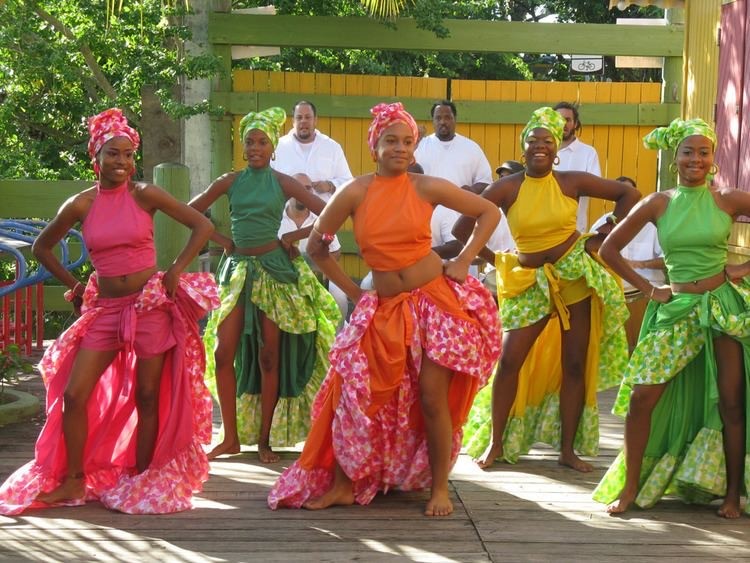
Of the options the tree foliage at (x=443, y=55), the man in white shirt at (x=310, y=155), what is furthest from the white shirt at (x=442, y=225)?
the tree foliage at (x=443, y=55)

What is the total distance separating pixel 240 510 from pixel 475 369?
4.48ft

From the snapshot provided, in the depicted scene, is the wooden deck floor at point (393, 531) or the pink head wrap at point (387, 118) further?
the pink head wrap at point (387, 118)

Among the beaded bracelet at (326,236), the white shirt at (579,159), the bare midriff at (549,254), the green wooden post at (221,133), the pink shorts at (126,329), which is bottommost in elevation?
the pink shorts at (126,329)

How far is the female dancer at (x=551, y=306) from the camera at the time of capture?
24.4ft

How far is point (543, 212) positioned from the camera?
741 cm

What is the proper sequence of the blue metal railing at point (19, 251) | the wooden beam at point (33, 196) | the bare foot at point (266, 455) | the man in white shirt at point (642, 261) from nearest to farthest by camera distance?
the bare foot at point (266, 455)
the blue metal railing at point (19, 251)
the man in white shirt at point (642, 261)
the wooden beam at point (33, 196)

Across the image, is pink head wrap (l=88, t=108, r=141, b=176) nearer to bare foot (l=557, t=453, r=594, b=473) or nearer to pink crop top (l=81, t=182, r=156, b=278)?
pink crop top (l=81, t=182, r=156, b=278)

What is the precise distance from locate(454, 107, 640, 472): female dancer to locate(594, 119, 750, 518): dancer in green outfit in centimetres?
96

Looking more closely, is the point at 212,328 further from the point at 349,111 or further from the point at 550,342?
the point at 349,111

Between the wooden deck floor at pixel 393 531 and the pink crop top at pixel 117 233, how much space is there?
1.24m

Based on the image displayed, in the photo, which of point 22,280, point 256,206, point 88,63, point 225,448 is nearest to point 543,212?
point 256,206

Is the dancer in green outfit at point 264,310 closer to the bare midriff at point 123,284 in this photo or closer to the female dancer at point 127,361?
the female dancer at point 127,361

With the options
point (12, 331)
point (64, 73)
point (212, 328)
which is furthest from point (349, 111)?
point (212, 328)

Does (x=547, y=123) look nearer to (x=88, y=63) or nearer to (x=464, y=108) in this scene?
(x=464, y=108)
